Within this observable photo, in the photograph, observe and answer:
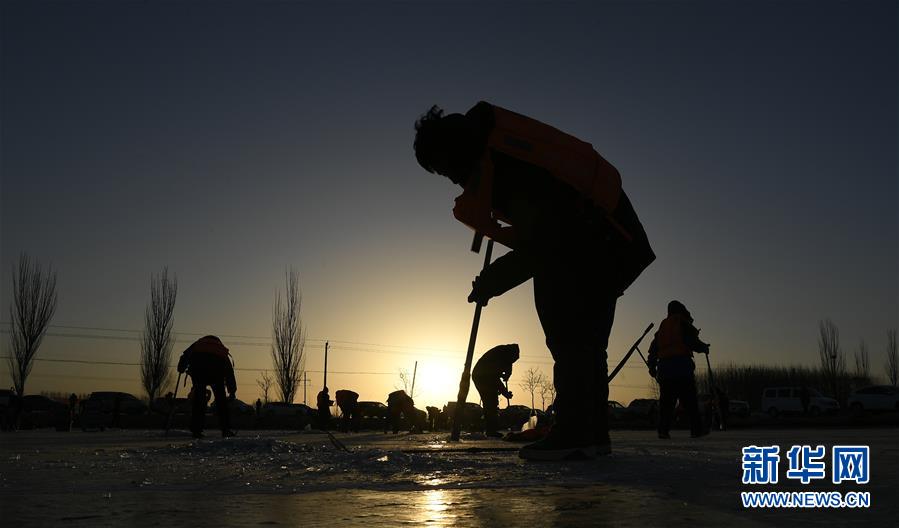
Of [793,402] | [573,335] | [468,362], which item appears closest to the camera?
[573,335]

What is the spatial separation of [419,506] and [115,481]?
1118 mm

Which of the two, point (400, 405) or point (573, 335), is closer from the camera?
point (573, 335)

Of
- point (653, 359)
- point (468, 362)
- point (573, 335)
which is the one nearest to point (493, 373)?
point (653, 359)

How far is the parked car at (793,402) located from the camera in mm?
38812

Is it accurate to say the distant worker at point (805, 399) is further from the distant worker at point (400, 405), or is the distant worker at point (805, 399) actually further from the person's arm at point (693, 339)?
the person's arm at point (693, 339)

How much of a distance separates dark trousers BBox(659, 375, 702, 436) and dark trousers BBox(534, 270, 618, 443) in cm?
418

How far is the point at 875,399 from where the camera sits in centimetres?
3875

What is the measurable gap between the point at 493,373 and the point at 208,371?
A: 11.4ft

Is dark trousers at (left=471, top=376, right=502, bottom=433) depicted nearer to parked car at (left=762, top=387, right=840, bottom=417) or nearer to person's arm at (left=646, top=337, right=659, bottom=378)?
person's arm at (left=646, top=337, right=659, bottom=378)

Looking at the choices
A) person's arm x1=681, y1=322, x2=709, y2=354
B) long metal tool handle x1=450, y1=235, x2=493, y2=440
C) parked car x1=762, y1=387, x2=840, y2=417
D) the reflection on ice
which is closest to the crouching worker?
long metal tool handle x1=450, y1=235, x2=493, y2=440

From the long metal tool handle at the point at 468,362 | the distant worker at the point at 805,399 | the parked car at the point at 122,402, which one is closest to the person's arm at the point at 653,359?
the long metal tool handle at the point at 468,362

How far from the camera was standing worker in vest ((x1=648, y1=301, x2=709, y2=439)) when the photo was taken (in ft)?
24.5

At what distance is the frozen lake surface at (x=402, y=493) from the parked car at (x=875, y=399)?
4072 cm

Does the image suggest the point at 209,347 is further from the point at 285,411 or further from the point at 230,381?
the point at 285,411
